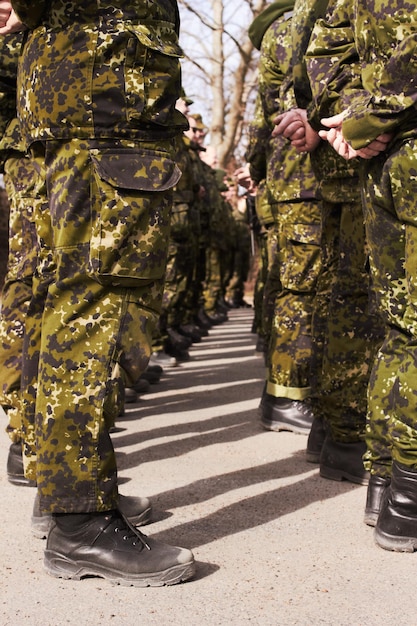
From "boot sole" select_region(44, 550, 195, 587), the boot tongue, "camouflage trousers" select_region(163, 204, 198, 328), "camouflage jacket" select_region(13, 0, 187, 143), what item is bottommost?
"boot sole" select_region(44, 550, 195, 587)

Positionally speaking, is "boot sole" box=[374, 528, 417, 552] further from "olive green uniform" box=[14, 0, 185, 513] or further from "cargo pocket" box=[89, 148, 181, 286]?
"cargo pocket" box=[89, 148, 181, 286]

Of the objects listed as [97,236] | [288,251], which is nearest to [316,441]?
[288,251]

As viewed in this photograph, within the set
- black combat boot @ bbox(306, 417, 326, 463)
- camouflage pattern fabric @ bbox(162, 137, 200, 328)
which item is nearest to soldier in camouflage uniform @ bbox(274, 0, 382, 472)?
black combat boot @ bbox(306, 417, 326, 463)

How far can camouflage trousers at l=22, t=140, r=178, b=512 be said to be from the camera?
8.29ft

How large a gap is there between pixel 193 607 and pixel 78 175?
3.93 ft

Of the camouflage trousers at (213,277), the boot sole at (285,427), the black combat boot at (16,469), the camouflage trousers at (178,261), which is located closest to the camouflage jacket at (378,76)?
the black combat boot at (16,469)

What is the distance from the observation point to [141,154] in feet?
8.39

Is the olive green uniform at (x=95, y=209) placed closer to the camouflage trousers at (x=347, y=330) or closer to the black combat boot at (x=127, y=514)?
the black combat boot at (x=127, y=514)

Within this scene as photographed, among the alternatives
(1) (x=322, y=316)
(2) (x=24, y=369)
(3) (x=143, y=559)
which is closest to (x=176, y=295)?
(1) (x=322, y=316)

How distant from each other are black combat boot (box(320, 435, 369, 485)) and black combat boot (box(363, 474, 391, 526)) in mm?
532

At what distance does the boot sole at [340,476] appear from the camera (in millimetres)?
3695

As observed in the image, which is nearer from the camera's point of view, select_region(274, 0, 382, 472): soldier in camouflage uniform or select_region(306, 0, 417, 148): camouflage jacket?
select_region(306, 0, 417, 148): camouflage jacket

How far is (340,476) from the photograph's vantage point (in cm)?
378

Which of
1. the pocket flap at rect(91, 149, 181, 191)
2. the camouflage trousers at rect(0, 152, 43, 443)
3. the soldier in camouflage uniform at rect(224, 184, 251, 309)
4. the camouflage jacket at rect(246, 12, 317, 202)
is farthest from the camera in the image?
the soldier in camouflage uniform at rect(224, 184, 251, 309)
